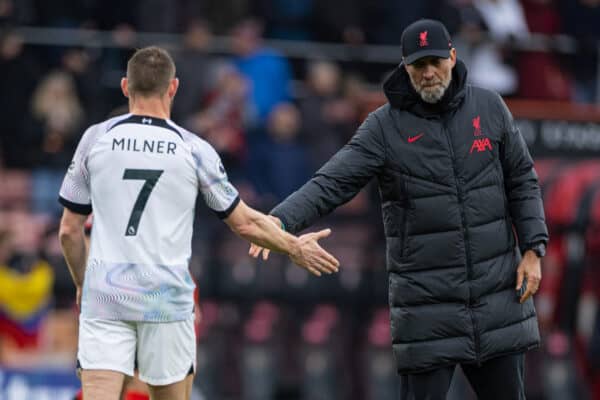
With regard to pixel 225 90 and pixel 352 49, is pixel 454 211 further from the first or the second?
pixel 352 49

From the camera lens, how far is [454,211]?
26.3 ft

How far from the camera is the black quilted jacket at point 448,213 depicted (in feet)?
26.2

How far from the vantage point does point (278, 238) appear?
8.09 m

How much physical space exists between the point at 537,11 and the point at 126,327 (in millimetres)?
10670

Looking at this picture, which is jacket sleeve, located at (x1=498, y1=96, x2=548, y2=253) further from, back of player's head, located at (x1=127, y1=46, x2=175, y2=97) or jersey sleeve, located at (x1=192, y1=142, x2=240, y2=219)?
back of player's head, located at (x1=127, y1=46, x2=175, y2=97)

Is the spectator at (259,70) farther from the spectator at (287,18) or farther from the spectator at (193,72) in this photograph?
the spectator at (287,18)

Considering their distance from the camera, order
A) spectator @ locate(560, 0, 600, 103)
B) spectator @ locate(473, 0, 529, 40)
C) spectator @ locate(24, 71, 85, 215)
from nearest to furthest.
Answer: spectator @ locate(24, 71, 85, 215) → spectator @ locate(473, 0, 529, 40) → spectator @ locate(560, 0, 600, 103)

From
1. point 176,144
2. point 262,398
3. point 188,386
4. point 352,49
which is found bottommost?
point 262,398

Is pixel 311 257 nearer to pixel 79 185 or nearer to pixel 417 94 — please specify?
pixel 417 94

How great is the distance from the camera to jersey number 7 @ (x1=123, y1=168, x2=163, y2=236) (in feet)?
25.9

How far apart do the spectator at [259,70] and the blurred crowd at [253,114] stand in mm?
19

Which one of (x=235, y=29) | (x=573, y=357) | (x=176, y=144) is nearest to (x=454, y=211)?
(x=176, y=144)

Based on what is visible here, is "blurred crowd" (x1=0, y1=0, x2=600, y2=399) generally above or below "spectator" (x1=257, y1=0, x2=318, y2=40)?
below

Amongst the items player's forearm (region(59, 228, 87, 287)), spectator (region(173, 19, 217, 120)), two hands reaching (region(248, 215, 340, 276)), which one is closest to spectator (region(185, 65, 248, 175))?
spectator (region(173, 19, 217, 120))
